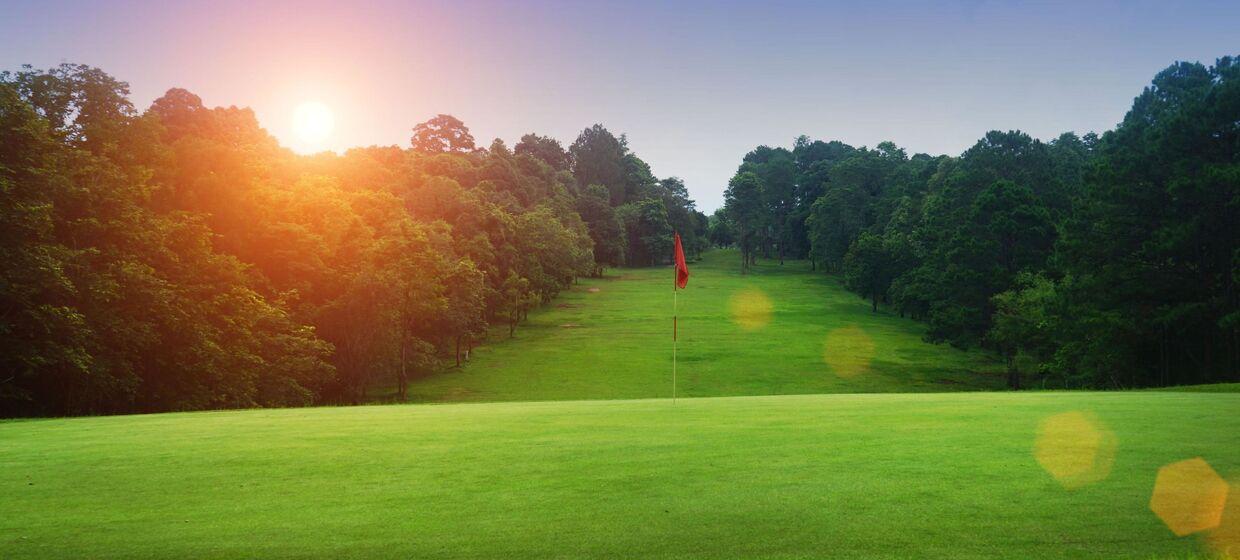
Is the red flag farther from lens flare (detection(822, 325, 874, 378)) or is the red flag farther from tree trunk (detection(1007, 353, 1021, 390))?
tree trunk (detection(1007, 353, 1021, 390))

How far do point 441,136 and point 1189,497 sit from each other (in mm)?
105594

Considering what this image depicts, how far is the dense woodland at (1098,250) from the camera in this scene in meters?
42.3

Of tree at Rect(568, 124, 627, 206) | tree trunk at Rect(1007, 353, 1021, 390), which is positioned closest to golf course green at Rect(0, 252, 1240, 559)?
tree trunk at Rect(1007, 353, 1021, 390)

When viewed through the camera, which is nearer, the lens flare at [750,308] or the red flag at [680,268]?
the red flag at [680,268]

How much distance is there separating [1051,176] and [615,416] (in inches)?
2824

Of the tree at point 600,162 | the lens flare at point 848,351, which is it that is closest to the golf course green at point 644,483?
the lens flare at point 848,351

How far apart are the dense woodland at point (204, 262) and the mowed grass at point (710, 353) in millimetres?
6359

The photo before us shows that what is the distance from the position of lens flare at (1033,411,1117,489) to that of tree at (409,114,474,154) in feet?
323

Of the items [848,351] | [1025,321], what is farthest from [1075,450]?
[848,351]

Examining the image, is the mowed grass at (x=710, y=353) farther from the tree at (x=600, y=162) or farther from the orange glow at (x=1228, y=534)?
the tree at (x=600, y=162)

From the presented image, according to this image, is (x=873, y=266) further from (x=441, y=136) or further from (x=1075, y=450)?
(x=1075, y=450)

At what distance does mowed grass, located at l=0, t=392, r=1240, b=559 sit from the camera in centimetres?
659

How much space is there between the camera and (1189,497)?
7.67 m

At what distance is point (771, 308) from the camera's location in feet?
338
